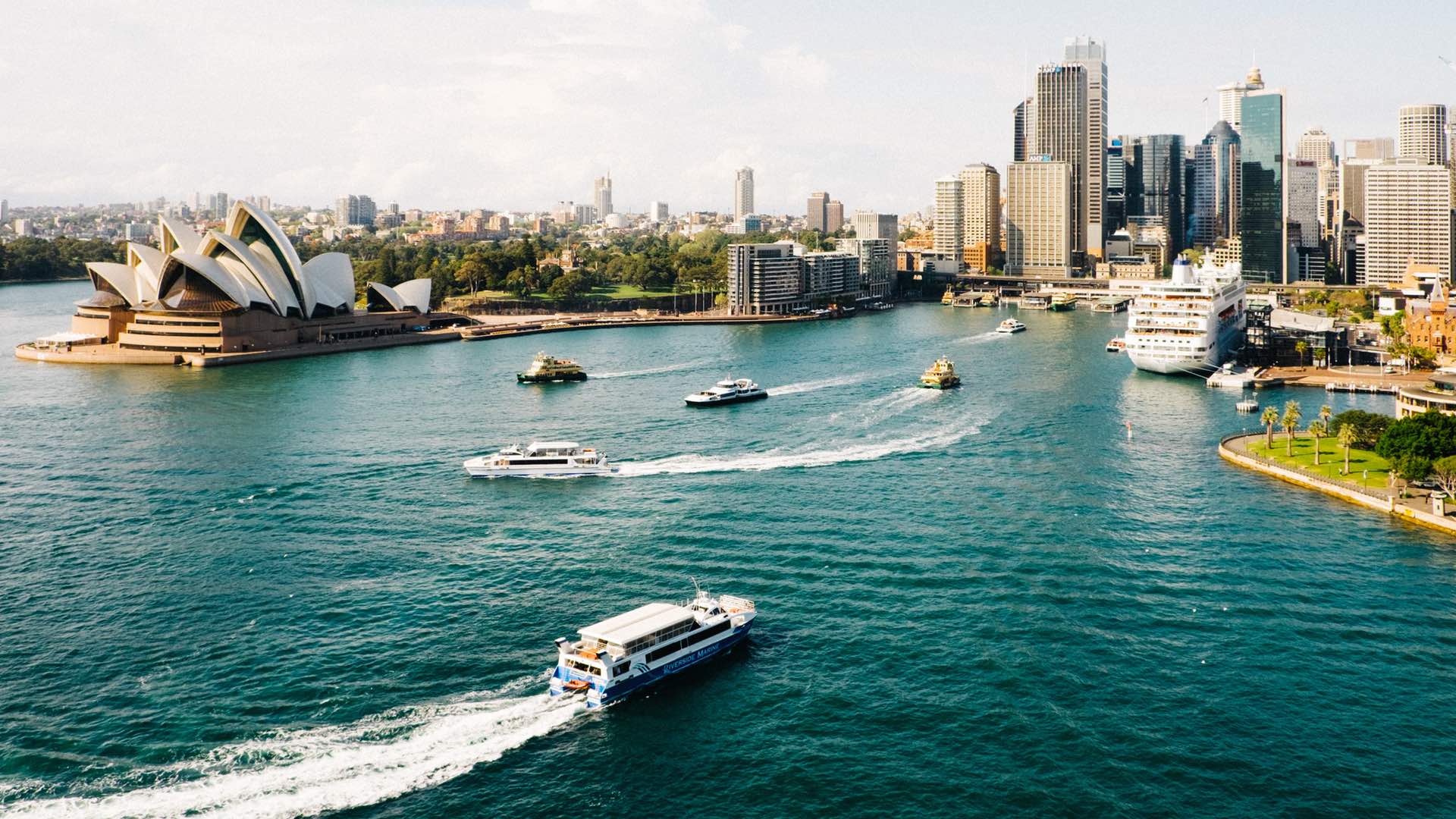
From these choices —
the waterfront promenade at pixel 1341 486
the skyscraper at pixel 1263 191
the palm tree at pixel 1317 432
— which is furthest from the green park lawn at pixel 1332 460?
the skyscraper at pixel 1263 191

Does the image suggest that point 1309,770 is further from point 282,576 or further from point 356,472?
point 356,472

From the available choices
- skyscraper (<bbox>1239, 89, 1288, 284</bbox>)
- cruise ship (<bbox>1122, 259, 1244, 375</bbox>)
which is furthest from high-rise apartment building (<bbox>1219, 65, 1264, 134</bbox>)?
cruise ship (<bbox>1122, 259, 1244, 375</bbox>)

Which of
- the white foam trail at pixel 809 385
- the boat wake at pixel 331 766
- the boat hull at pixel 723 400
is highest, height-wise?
the white foam trail at pixel 809 385

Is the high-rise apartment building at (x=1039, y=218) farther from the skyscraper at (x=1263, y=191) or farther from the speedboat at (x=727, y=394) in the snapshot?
the speedboat at (x=727, y=394)

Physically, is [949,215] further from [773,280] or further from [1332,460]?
[1332,460]

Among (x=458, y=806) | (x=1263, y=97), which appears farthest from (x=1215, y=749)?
(x=1263, y=97)

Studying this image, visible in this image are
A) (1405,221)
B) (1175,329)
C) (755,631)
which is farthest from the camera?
(1405,221)

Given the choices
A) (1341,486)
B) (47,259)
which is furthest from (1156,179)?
(1341,486)
